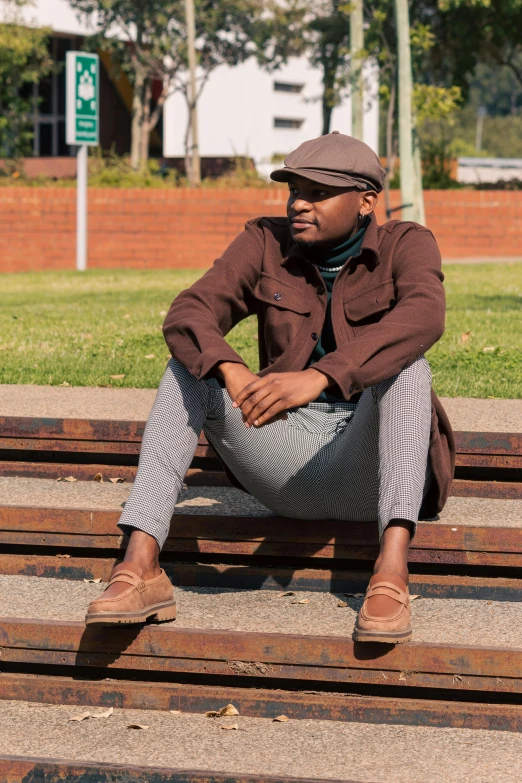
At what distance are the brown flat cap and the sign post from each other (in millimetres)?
14187

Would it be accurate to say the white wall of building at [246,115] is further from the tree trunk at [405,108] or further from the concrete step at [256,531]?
the concrete step at [256,531]

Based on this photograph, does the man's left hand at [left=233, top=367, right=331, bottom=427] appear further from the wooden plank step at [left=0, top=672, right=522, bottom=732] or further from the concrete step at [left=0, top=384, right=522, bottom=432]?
the concrete step at [left=0, top=384, right=522, bottom=432]

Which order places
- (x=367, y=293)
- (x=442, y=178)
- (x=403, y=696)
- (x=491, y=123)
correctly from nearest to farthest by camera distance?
1. (x=403, y=696)
2. (x=367, y=293)
3. (x=442, y=178)
4. (x=491, y=123)

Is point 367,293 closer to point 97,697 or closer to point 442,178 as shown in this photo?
point 97,697

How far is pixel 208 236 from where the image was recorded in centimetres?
1964

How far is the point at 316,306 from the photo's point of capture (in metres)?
3.79

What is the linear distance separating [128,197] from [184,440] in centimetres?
1614

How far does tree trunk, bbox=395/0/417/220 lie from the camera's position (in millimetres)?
17219

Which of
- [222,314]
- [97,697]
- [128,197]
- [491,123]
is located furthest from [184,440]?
[491,123]

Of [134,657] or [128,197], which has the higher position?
[128,197]

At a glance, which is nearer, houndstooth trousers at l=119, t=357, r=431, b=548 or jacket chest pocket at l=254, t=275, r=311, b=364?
houndstooth trousers at l=119, t=357, r=431, b=548

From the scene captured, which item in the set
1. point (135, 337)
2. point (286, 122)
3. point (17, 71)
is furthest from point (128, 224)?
point (286, 122)

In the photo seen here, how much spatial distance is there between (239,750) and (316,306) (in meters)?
1.34

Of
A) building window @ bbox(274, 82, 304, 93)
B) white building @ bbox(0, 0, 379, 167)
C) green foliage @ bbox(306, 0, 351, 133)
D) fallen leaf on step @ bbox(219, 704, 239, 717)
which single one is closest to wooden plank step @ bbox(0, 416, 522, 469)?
fallen leaf on step @ bbox(219, 704, 239, 717)
